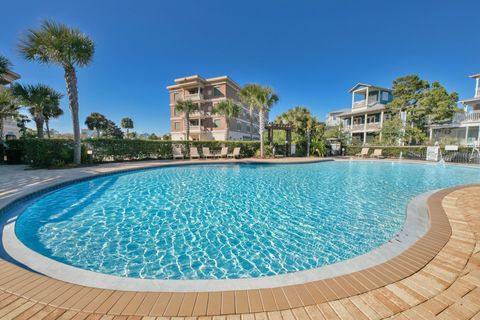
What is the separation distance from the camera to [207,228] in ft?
14.4

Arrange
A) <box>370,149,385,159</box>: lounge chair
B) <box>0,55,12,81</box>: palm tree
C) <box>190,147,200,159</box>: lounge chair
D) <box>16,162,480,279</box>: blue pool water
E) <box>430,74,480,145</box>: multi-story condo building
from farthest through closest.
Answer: <box>370,149,385,159</box>: lounge chair
<box>430,74,480,145</box>: multi-story condo building
<box>190,147,200,159</box>: lounge chair
<box>0,55,12,81</box>: palm tree
<box>16,162,480,279</box>: blue pool water

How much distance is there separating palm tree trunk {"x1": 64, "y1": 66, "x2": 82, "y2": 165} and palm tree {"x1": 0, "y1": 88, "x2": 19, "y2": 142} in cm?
568

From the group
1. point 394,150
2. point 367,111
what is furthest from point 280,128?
point 367,111

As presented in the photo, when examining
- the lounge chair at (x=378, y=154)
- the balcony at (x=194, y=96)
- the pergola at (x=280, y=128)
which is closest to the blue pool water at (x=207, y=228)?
the pergola at (x=280, y=128)

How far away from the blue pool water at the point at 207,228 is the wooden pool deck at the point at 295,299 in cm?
94

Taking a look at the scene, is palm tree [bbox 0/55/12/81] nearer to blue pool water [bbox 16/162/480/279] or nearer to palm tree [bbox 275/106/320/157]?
blue pool water [bbox 16/162/480/279]

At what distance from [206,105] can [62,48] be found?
2317 cm

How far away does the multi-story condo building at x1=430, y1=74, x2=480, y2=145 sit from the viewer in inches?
829

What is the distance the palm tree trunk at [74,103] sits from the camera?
1118 centimetres

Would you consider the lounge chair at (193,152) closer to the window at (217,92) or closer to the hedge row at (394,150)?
the window at (217,92)

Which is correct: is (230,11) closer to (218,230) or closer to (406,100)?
(218,230)

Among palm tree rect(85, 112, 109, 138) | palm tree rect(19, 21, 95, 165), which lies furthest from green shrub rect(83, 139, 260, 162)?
palm tree rect(85, 112, 109, 138)

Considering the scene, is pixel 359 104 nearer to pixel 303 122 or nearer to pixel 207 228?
pixel 303 122

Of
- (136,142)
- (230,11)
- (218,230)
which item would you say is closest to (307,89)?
(230,11)
